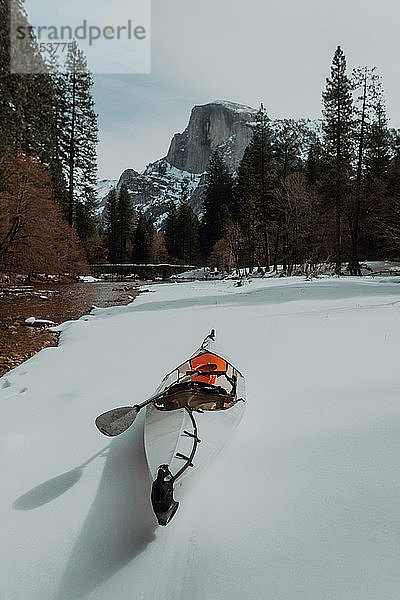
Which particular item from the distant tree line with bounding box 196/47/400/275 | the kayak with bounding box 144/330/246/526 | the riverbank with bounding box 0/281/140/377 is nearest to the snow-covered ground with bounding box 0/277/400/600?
the kayak with bounding box 144/330/246/526

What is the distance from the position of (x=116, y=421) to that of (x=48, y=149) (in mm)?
25122

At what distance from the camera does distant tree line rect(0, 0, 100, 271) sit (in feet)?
57.3

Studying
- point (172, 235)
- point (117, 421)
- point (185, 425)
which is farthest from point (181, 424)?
point (172, 235)

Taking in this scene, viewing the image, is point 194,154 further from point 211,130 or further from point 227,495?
point 227,495

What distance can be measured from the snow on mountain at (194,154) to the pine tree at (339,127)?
364 feet

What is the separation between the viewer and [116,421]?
2600 mm

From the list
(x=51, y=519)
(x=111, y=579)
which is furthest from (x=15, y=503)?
(x=111, y=579)

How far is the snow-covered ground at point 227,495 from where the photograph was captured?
5.23 feet

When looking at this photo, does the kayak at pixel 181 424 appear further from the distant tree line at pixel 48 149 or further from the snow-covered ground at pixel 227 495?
the distant tree line at pixel 48 149

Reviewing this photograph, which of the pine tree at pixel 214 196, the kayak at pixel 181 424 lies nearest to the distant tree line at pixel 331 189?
the pine tree at pixel 214 196

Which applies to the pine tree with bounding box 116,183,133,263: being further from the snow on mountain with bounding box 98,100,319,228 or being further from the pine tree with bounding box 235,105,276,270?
the snow on mountain with bounding box 98,100,319,228

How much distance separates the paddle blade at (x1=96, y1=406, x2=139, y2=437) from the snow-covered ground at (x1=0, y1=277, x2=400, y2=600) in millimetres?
277

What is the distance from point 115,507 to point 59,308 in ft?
32.4

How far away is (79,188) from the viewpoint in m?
26.7
